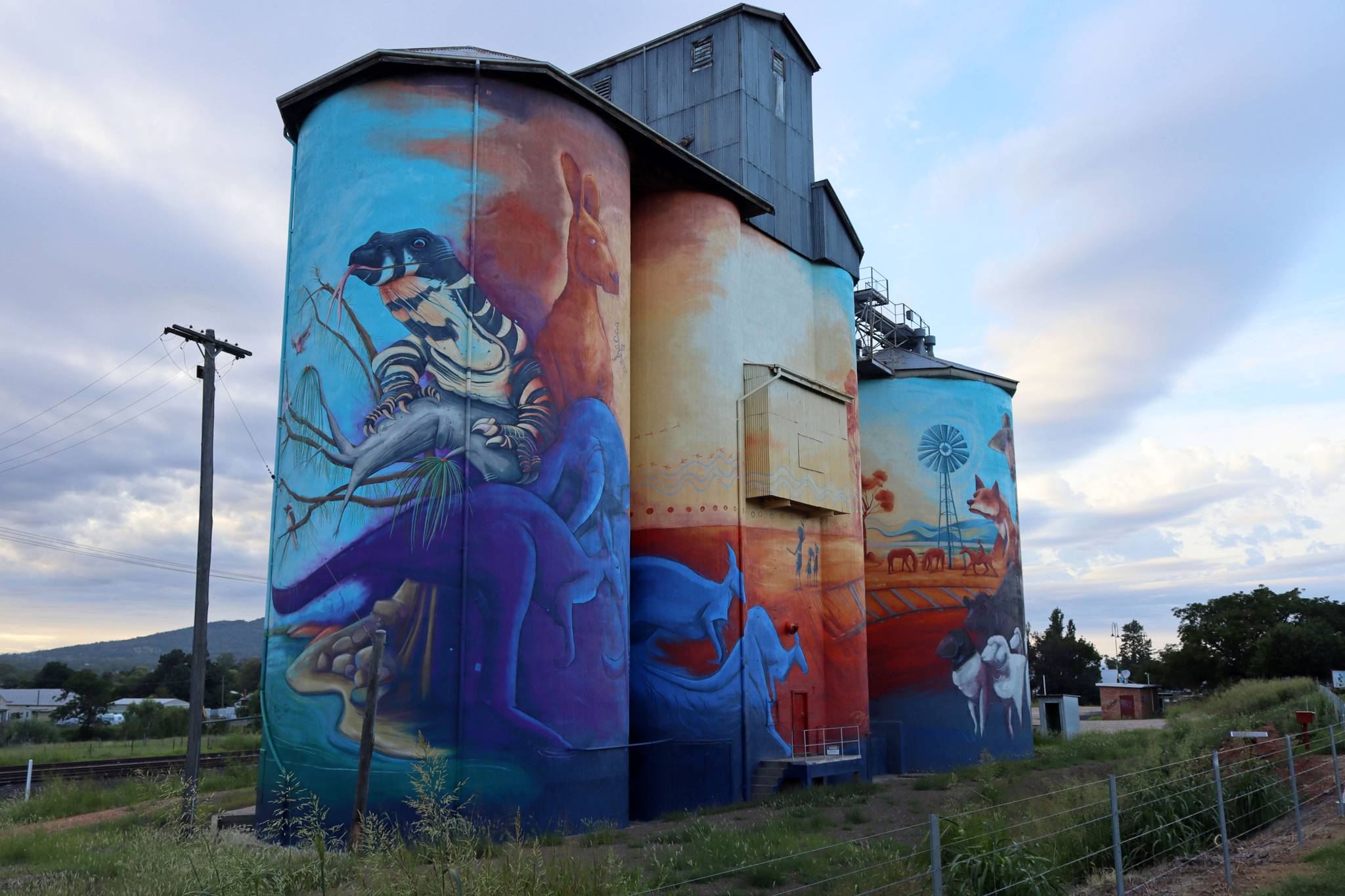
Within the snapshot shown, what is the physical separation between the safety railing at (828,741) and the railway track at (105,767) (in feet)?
59.0

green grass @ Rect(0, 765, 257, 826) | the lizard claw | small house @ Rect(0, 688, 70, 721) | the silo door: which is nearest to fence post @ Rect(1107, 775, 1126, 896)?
the lizard claw

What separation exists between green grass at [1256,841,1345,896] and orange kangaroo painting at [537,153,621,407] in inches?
597

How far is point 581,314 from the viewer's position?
22719 millimetres

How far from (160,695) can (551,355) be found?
3871 inches

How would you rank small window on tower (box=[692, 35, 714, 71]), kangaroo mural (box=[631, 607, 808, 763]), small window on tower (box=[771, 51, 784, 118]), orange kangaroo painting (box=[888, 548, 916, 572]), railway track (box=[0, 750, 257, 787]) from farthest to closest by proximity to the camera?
orange kangaroo painting (box=[888, 548, 916, 572]) < small window on tower (box=[771, 51, 784, 118]) < small window on tower (box=[692, 35, 714, 71]) < railway track (box=[0, 750, 257, 787]) < kangaroo mural (box=[631, 607, 808, 763])

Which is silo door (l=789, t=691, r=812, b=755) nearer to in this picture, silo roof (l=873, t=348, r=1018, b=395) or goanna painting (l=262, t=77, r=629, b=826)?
goanna painting (l=262, t=77, r=629, b=826)

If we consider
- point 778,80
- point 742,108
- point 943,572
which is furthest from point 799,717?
point 778,80

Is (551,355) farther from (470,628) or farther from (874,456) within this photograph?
(874,456)

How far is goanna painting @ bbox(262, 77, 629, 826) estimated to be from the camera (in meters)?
19.6

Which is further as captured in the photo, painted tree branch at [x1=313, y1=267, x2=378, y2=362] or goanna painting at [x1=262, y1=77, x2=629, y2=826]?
painted tree branch at [x1=313, y1=267, x2=378, y2=362]

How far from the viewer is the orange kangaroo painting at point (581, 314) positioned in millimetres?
21984

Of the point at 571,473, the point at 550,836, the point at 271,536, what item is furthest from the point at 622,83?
the point at 550,836

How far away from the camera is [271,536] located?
71.6 ft

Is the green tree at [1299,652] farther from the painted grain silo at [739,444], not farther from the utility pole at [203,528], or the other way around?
the utility pole at [203,528]
